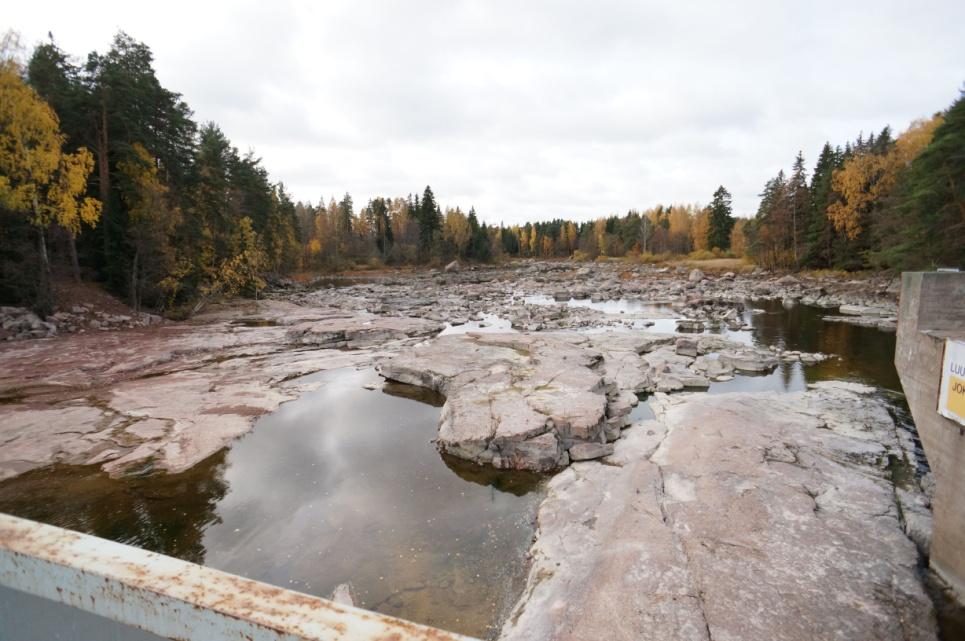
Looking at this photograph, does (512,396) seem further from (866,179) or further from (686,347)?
(866,179)

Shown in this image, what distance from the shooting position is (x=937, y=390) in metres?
5.84

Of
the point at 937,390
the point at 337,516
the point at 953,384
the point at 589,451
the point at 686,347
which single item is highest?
the point at 953,384

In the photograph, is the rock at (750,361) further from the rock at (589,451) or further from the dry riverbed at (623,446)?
the rock at (589,451)

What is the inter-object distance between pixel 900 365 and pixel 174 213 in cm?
3309

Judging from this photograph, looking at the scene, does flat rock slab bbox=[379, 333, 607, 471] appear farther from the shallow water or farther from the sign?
the sign

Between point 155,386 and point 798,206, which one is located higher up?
point 798,206

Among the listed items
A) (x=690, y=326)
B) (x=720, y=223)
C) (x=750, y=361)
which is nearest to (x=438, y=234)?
(x=720, y=223)

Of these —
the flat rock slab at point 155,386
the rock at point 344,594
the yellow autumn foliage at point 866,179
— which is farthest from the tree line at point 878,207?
the rock at point 344,594

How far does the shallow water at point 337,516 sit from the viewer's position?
604 centimetres

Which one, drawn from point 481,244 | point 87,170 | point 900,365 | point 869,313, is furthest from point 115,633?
point 481,244

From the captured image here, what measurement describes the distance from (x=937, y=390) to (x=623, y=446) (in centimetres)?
504

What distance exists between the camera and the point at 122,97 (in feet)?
91.2

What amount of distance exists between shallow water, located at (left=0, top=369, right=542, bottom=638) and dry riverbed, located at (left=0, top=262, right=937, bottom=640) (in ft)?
1.66

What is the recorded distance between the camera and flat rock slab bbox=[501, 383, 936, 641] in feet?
16.0
